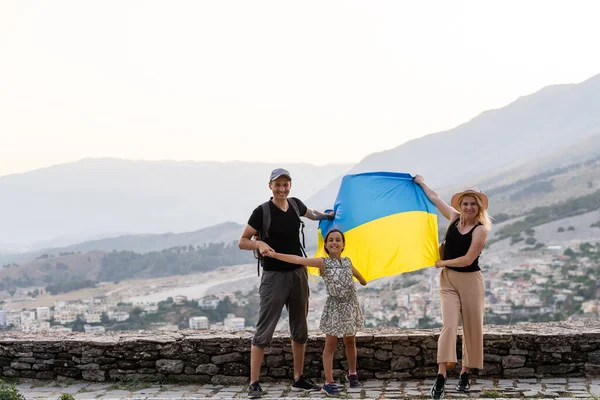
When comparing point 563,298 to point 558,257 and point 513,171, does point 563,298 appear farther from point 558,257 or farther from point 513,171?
point 513,171

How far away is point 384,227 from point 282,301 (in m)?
1.46

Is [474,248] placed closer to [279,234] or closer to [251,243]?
[279,234]

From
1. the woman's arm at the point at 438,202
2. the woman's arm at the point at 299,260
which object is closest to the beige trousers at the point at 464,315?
the woman's arm at the point at 438,202

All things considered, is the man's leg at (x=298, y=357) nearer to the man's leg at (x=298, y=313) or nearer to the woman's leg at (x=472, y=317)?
the man's leg at (x=298, y=313)

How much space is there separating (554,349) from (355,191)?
8.35 feet

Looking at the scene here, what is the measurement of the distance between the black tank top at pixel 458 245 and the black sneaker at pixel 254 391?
6.94 feet

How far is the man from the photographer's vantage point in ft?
21.6

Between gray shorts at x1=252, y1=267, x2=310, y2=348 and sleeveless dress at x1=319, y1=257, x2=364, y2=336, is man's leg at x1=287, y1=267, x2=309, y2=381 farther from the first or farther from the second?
sleeveless dress at x1=319, y1=257, x2=364, y2=336

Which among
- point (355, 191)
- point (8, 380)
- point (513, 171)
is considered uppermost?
point (513, 171)

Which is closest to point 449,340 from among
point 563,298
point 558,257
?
point 563,298

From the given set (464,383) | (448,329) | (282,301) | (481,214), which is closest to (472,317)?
(448,329)

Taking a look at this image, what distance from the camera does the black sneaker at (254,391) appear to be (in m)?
6.68

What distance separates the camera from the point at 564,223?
76.8m

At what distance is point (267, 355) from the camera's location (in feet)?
24.4
